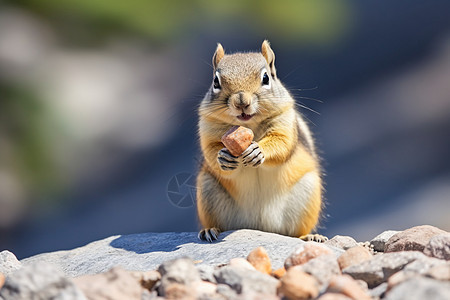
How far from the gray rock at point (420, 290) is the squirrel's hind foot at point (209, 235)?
1.50 meters

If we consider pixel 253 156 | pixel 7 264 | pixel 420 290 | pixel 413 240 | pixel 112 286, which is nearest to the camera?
pixel 420 290

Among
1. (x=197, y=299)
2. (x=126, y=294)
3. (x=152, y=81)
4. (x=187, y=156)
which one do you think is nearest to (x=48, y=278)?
(x=126, y=294)

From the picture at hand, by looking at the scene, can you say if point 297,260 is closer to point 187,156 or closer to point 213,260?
point 213,260

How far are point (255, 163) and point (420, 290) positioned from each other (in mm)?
1479

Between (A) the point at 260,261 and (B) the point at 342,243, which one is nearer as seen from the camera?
(A) the point at 260,261

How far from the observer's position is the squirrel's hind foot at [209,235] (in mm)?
3244

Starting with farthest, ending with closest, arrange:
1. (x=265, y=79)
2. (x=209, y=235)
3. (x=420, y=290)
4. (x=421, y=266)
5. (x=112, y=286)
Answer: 1. (x=265, y=79)
2. (x=209, y=235)
3. (x=421, y=266)
4. (x=112, y=286)
5. (x=420, y=290)

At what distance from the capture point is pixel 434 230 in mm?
2799

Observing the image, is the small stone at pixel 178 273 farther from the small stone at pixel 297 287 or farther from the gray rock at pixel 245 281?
the small stone at pixel 297 287

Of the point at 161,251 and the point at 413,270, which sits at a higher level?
the point at 413,270

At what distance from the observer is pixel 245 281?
6.79ft

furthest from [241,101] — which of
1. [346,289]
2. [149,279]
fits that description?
[346,289]

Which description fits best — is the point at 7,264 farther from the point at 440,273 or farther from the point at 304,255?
the point at 440,273

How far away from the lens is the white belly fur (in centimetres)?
340
